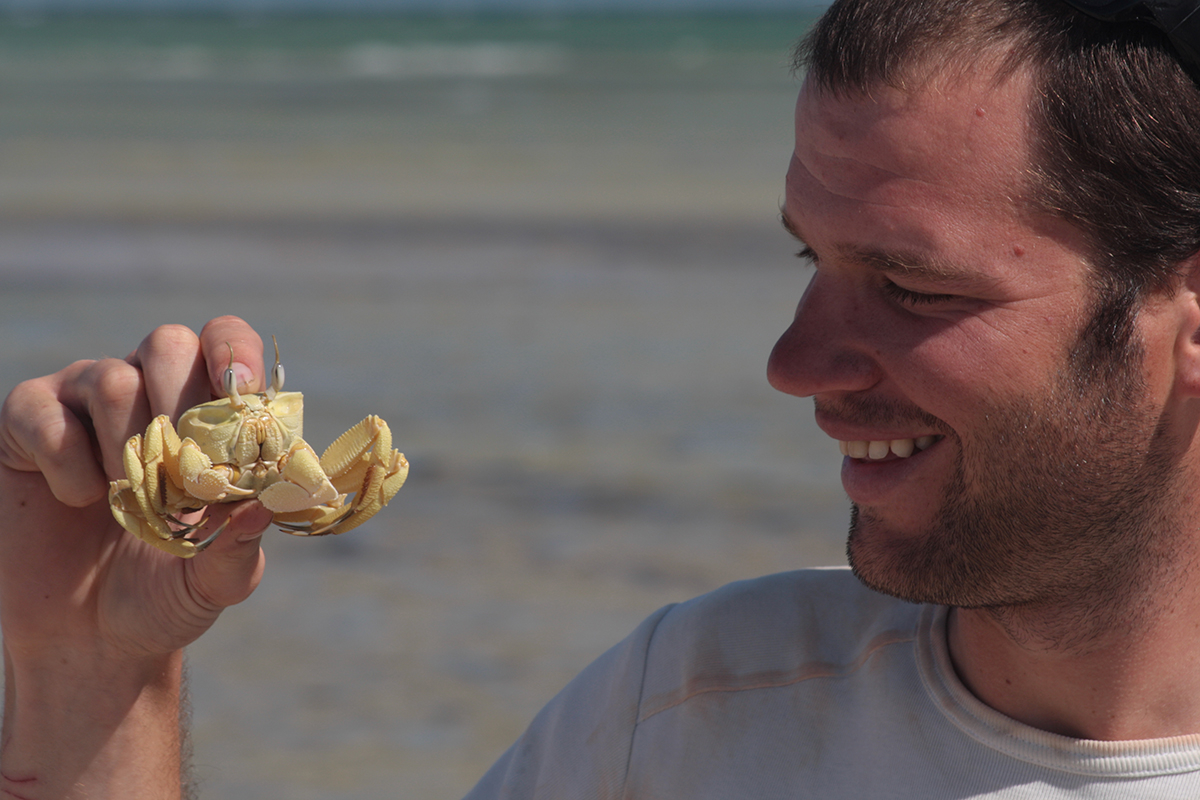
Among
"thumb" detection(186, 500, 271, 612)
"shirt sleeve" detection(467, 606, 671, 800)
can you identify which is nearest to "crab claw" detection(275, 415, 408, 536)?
"thumb" detection(186, 500, 271, 612)

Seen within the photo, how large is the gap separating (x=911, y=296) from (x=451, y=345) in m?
8.75

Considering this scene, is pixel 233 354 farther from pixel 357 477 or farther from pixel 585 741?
pixel 585 741

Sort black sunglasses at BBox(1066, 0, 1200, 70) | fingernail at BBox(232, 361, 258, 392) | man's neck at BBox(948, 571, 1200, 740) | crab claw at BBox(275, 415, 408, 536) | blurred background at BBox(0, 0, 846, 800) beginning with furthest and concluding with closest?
1. blurred background at BBox(0, 0, 846, 800)
2. crab claw at BBox(275, 415, 408, 536)
3. fingernail at BBox(232, 361, 258, 392)
4. man's neck at BBox(948, 571, 1200, 740)
5. black sunglasses at BBox(1066, 0, 1200, 70)

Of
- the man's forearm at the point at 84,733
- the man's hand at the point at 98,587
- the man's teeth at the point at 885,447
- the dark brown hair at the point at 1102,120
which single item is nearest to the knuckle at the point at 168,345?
the man's hand at the point at 98,587

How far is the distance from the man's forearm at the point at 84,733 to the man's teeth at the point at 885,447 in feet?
4.02

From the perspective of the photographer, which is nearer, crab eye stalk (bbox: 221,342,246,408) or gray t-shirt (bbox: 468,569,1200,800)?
gray t-shirt (bbox: 468,569,1200,800)

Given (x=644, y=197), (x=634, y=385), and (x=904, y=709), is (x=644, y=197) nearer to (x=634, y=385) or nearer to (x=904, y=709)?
(x=634, y=385)

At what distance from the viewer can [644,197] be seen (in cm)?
1714

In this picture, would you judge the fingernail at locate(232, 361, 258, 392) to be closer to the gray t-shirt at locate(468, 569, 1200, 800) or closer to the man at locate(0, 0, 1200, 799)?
the man at locate(0, 0, 1200, 799)

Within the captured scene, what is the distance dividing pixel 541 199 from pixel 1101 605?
15361 millimetres

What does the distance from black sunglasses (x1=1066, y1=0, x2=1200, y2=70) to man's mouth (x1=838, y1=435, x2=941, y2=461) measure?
667 millimetres

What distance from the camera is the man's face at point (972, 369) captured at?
A: 6.12ft

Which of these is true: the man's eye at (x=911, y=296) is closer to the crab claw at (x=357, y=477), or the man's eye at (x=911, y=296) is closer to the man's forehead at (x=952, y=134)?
the man's forehead at (x=952, y=134)

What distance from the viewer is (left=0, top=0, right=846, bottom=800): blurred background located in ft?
18.4
